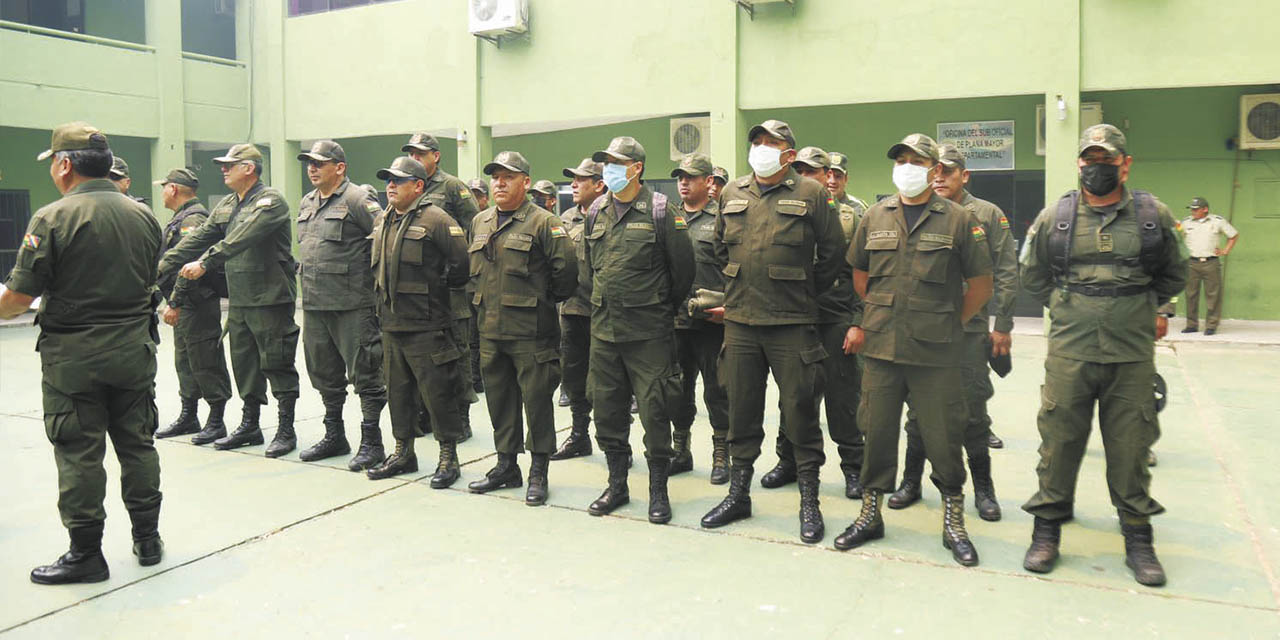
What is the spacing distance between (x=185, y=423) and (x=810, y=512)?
15.8 feet

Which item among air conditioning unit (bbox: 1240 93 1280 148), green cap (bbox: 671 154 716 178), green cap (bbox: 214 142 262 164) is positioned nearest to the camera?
green cap (bbox: 671 154 716 178)

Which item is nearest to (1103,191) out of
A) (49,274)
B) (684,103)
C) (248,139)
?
(49,274)

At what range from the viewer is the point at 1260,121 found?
41.9ft

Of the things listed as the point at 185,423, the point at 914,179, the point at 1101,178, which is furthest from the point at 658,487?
the point at 185,423

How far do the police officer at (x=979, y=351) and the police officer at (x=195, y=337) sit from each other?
466 centimetres

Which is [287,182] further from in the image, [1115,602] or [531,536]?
[1115,602]

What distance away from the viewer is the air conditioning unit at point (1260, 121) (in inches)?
500

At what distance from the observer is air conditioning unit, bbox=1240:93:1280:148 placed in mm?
12688

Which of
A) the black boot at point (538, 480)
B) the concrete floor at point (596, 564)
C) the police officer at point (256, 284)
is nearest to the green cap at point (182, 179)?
the police officer at point (256, 284)

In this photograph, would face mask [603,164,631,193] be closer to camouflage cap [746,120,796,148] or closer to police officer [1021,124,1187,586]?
camouflage cap [746,120,796,148]

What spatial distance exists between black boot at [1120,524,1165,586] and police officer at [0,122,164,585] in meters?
4.29

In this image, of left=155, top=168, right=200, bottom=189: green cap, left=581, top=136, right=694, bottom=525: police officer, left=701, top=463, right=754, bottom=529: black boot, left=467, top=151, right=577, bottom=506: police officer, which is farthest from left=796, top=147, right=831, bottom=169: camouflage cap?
left=155, top=168, right=200, bottom=189: green cap

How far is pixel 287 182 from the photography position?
18.0 meters

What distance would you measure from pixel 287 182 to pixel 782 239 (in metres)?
15.3
